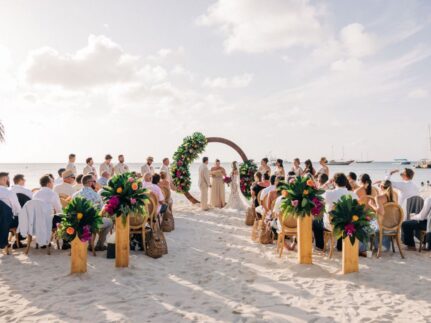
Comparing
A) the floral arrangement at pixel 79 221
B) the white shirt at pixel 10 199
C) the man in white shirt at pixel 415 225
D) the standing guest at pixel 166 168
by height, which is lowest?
the man in white shirt at pixel 415 225

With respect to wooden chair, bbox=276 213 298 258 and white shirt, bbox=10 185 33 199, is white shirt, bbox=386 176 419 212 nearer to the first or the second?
wooden chair, bbox=276 213 298 258

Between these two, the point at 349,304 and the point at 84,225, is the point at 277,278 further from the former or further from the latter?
the point at 84,225

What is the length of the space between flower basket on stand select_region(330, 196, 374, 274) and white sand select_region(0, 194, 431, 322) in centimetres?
28

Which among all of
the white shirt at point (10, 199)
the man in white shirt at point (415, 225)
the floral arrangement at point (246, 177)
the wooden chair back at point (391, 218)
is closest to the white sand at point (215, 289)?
the man in white shirt at point (415, 225)

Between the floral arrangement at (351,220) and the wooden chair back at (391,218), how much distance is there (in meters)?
1.35

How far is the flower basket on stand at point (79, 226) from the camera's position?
17.9ft

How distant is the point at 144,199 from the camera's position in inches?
248

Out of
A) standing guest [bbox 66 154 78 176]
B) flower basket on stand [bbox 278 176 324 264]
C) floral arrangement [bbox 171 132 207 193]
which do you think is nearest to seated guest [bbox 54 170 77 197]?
standing guest [bbox 66 154 78 176]

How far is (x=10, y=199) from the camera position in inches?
269

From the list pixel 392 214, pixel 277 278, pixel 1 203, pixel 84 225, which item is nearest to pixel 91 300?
pixel 84 225

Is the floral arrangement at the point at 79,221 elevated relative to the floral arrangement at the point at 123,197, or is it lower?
lower

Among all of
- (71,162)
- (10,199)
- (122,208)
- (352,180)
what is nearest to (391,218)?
(352,180)

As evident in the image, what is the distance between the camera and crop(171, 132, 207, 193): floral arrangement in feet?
48.0

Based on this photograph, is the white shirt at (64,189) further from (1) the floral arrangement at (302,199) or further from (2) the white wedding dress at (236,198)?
(2) the white wedding dress at (236,198)
